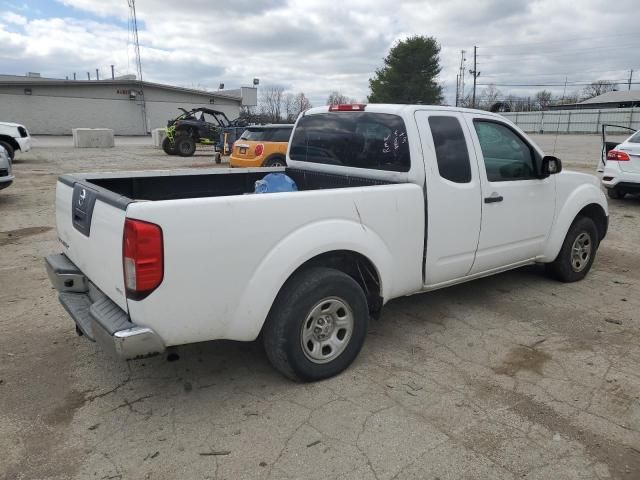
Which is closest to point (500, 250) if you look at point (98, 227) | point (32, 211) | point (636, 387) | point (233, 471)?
point (636, 387)

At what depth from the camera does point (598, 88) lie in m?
82.4

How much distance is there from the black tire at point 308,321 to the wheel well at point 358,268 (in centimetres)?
13

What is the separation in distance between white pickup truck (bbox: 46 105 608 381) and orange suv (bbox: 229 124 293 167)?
7.97 meters

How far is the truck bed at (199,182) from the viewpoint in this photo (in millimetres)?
4008

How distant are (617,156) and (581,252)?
5.49 metres

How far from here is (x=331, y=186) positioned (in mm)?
4336

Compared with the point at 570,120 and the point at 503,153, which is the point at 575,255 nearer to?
the point at 503,153

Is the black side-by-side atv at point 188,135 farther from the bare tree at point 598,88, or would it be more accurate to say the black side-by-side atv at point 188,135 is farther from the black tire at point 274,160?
the bare tree at point 598,88

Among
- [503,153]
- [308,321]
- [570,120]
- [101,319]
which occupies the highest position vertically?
[570,120]

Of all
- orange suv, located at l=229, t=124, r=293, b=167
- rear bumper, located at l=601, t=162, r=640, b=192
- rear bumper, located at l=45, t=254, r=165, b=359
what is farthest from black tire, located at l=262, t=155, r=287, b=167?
rear bumper, located at l=45, t=254, r=165, b=359

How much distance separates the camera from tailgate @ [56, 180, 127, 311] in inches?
103

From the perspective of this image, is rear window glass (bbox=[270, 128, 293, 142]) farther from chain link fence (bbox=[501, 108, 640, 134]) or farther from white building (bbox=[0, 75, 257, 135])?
chain link fence (bbox=[501, 108, 640, 134])

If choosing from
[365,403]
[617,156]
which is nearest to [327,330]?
[365,403]

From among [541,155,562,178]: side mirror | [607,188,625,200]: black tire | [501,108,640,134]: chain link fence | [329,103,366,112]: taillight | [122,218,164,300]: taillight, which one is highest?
[501,108,640,134]: chain link fence
